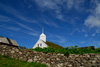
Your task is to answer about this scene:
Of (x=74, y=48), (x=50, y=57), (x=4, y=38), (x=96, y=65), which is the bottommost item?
(x=96, y=65)

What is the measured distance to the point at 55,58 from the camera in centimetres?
1471

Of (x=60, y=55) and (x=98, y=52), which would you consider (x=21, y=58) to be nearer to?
(x=60, y=55)

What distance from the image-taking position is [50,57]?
14.8 meters

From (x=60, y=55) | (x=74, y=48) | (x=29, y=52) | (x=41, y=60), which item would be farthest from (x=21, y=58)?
(x=74, y=48)

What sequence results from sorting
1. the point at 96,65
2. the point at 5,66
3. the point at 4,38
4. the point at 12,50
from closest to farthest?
the point at 5,66 → the point at 96,65 → the point at 12,50 → the point at 4,38

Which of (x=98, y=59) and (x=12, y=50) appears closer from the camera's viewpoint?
(x=98, y=59)

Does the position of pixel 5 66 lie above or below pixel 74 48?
below

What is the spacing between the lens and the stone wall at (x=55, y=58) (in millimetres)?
13758

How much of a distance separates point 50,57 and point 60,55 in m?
1.35

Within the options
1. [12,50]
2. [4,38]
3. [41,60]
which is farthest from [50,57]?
[4,38]

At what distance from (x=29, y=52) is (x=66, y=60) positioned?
5.14 meters

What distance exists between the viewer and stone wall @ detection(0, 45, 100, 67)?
542 inches

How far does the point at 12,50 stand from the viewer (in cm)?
1579

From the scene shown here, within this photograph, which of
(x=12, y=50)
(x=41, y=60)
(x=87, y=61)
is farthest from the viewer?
(x=12, y=50)
